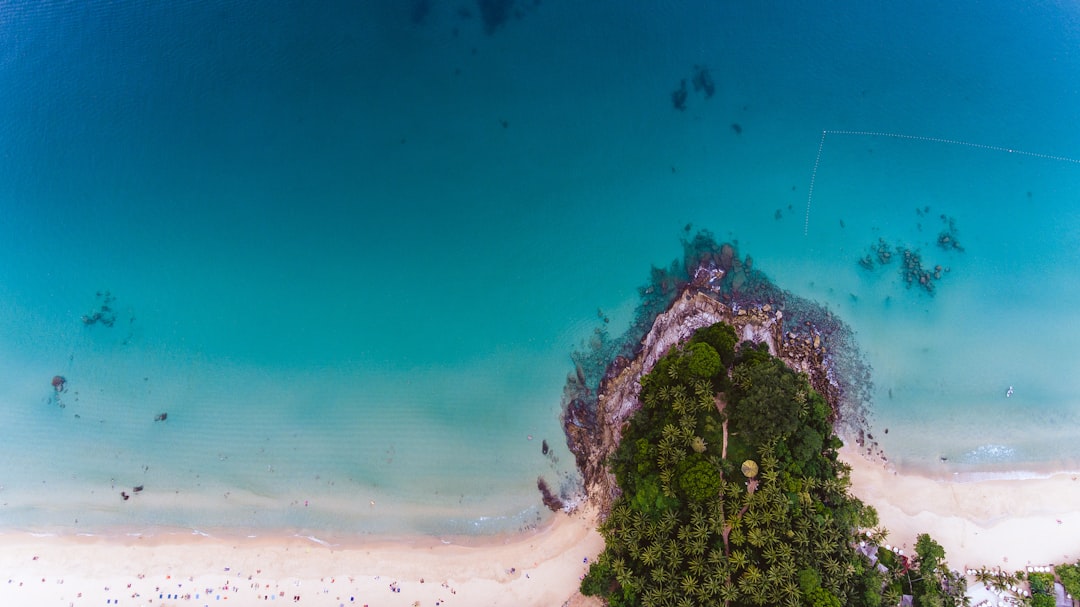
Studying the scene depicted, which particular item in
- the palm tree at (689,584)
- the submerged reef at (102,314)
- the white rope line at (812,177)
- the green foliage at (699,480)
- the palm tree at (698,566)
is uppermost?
the white rope line at (812,177)

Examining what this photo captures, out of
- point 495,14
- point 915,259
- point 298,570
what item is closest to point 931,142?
point 915,259

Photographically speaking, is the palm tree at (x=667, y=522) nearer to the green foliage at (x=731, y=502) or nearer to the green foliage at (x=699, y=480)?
the green foliage at (x=731, y=502)

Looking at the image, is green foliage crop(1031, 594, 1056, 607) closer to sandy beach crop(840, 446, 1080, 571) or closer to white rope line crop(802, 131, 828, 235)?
sandy beach crop(840, 446, 1080, 571)

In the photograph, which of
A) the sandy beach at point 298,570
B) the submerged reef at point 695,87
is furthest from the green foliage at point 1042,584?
the submerged reef at point 695,87

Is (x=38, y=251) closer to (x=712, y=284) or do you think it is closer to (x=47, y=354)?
(x=47, y=354)

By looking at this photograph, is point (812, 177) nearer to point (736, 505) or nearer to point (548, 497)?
point (736, 505)
